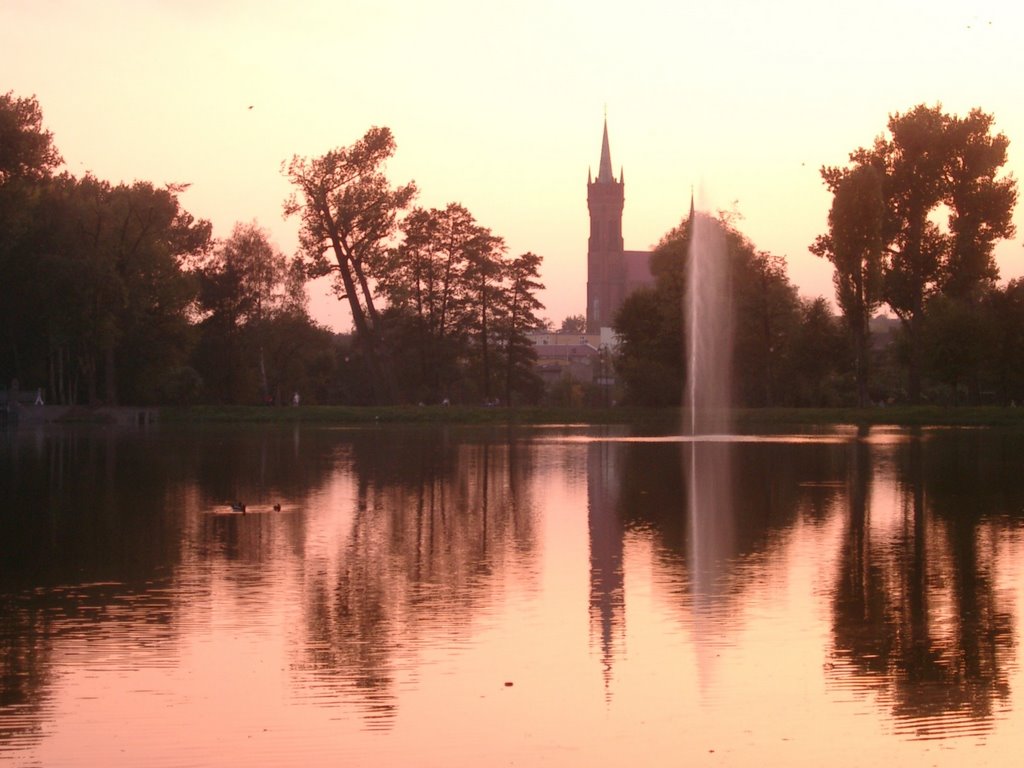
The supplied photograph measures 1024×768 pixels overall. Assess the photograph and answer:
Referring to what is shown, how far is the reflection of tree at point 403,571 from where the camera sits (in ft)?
41.4

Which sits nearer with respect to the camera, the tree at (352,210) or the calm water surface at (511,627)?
the calm water surface at (511,627)

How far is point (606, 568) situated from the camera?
18406 millimetres

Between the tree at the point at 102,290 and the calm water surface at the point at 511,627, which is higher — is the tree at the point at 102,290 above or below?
above

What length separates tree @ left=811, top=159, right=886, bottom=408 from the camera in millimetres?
76438

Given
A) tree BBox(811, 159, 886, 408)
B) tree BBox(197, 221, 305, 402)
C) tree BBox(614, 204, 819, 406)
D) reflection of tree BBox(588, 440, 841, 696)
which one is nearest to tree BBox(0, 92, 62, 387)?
tree BBox(197, 221, 305, 402)

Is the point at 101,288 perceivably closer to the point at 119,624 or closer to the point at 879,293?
the point at 879,293

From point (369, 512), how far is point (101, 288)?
173 ft

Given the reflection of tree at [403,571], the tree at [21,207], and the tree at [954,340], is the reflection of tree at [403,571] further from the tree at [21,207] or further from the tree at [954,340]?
the tree at [954,340]

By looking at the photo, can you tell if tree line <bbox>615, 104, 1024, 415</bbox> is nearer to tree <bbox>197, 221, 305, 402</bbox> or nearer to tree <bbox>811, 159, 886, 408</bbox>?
tree <bbox>811, 159, 886, 408</bbox>

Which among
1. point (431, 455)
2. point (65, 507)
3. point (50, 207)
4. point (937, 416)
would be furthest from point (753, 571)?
point (50, 207)

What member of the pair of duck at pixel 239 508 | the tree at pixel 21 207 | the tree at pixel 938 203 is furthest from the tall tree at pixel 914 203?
the pair of duck at pixel 239 508

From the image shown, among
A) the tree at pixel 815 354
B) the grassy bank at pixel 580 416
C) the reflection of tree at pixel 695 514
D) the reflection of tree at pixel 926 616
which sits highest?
the tree at pixel 815 354

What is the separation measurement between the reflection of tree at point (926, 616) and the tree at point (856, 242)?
50889mm

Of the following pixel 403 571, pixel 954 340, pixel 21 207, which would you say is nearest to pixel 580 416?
pixel 954 340
